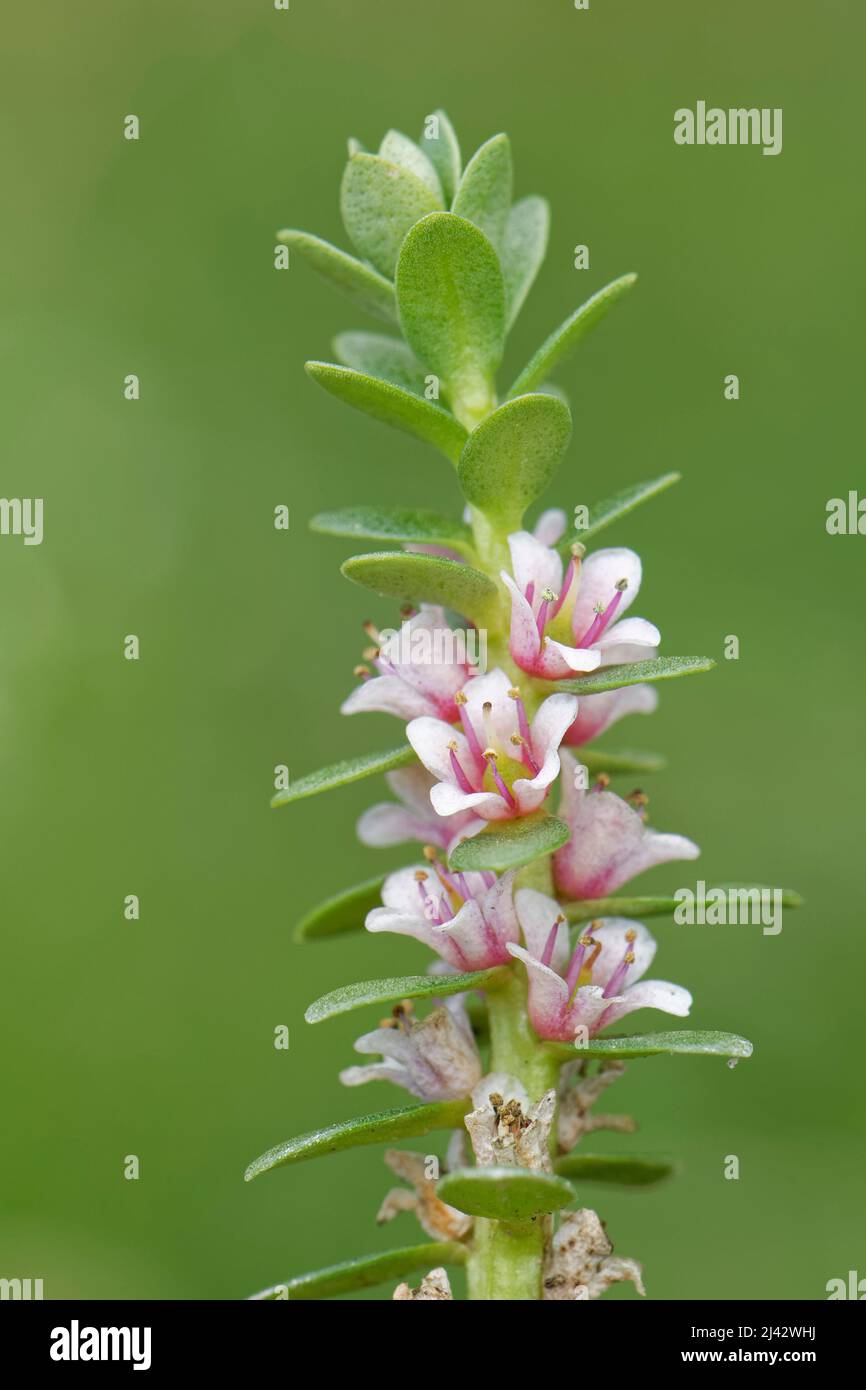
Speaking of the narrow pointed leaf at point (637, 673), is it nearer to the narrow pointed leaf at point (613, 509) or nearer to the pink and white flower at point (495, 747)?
the pink and white flower at point (495, 747)

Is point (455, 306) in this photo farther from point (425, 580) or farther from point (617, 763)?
point (617, 763)

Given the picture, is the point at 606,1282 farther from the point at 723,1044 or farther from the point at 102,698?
the point at 102,698

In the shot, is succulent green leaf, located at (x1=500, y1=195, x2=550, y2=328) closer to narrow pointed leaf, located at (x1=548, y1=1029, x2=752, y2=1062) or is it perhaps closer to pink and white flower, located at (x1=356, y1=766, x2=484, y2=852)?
pink and white flower, located at (x1=356, y1=766, x2=484, y2=852)

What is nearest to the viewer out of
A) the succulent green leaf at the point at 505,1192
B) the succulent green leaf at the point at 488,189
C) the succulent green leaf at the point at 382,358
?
the succulent green leaf at the point at 505,1192

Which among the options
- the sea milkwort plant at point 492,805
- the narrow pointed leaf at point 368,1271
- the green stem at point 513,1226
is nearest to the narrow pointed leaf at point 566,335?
the sea milkwort plant at point 492,805

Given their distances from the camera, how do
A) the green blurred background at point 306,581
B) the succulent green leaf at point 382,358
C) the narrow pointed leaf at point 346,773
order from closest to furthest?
the narrow pointed leaf at point 346,773, the succulent green leaf at point 382,358, the green blurred background at point 306,581

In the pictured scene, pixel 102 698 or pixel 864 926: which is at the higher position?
pixel 102 698

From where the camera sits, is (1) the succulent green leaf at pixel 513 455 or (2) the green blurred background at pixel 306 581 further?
(2) the green blurred background at pixel 306 581
